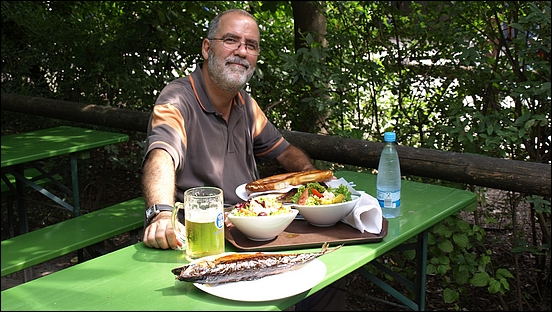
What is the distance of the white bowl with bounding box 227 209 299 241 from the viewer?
1.94 metres

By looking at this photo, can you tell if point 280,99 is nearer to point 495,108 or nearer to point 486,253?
point 495,108

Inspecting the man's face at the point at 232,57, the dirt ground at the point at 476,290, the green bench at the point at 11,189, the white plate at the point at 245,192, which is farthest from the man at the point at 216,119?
the green bench at the point at 11,189

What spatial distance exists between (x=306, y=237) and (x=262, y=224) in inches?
7.6

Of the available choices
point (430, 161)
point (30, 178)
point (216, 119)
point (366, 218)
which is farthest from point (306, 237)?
point (30, 178)

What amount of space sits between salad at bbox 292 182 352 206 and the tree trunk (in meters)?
1.18

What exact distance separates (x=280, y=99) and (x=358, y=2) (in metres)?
0.95

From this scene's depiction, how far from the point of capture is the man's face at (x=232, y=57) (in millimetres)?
2879

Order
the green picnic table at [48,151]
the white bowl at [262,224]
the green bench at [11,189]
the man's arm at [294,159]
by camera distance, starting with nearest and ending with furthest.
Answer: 1. the white bowl at [262,224]
2. the man's arm at [294,159]
3. the green picnic table at [48,151]
4. the green bench at [11,189]

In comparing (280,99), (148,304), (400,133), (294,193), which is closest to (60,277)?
(148,304)

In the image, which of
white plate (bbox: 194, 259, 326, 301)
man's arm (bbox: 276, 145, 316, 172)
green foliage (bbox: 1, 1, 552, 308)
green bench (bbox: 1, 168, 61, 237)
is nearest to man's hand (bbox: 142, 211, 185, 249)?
white plate (bbox: 194, 259, 326, 301)

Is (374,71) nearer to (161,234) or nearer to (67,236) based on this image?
(67,236)

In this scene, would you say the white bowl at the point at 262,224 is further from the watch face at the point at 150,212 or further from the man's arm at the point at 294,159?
the man's arm at the point at 294,159

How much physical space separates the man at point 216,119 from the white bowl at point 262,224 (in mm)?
529

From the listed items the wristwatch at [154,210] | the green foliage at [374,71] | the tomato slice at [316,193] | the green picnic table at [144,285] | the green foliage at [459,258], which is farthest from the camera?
the green foliage at [374,71]
